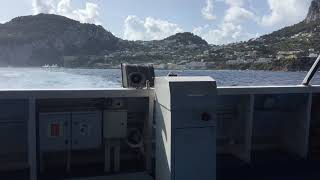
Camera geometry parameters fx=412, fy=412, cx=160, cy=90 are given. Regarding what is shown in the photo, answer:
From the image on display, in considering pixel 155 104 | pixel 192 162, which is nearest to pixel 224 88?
pixel 155 104

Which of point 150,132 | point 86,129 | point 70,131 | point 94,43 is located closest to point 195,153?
point 150,132

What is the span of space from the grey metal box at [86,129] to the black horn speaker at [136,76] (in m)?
Answer: 0.45

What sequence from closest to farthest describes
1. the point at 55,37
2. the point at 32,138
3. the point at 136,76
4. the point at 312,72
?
the point at 32,138
the point at 136,76
the point at 312,72
the point at 55,37

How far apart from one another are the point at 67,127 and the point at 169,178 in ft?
3.83

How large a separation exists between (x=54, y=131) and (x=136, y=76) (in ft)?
3.27

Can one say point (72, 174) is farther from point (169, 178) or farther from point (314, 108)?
point (314, 108)

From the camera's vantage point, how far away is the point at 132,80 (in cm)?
428

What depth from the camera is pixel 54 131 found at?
3.94 m

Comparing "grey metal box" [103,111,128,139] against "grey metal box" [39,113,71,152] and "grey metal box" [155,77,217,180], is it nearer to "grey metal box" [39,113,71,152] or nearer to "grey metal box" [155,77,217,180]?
"grey metal box" [39,113,71,152]

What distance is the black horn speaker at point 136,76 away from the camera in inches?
168

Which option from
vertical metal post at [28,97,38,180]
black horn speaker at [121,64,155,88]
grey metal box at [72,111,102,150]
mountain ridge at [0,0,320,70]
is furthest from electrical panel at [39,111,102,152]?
mountain ridge at [0,0,320,70]

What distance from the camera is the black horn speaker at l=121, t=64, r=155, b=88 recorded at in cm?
427

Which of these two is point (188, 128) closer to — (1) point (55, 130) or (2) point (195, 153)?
(2) point (195, 153)

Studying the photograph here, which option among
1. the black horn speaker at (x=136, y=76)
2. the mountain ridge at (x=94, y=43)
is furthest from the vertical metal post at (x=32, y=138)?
the mountain ridge at (x=94, y=43)
